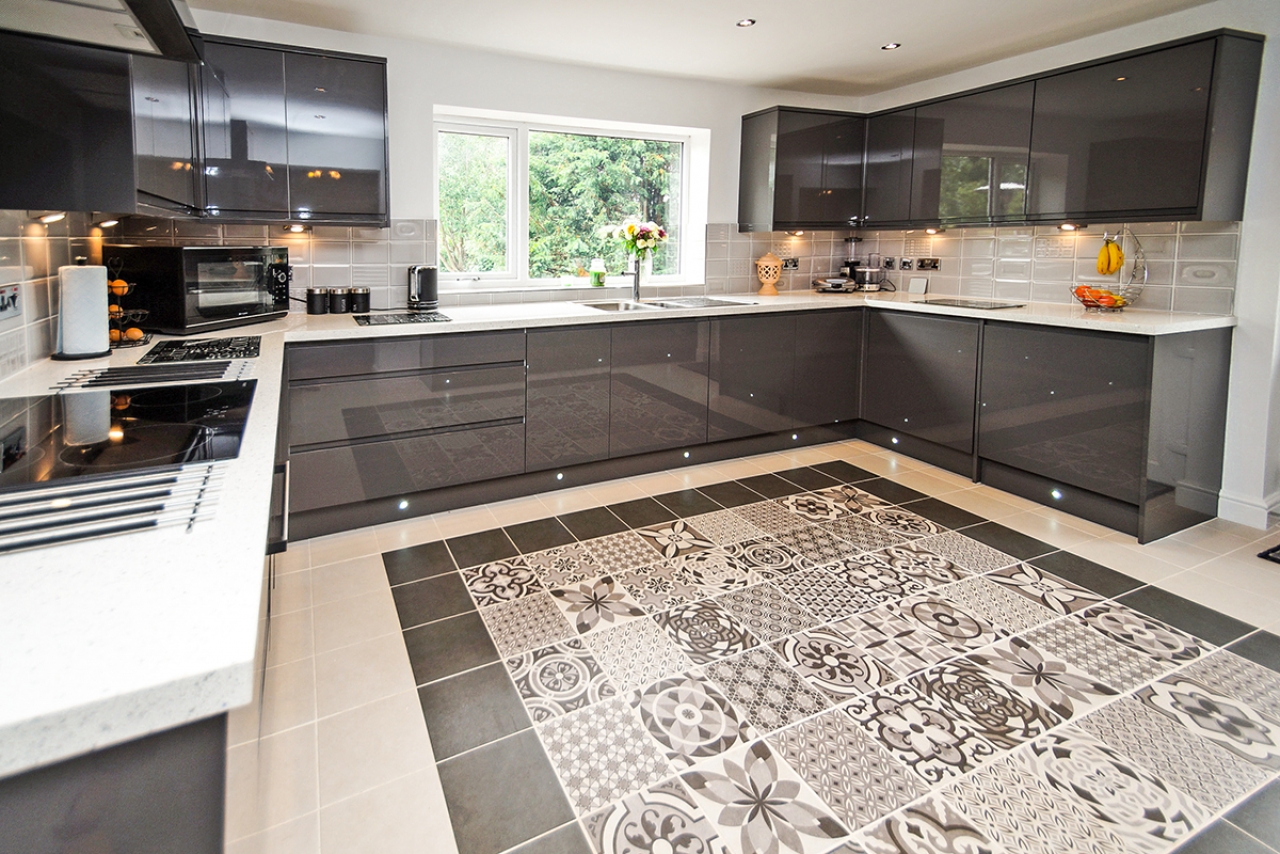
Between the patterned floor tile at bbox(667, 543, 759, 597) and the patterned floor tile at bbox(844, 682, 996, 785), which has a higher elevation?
the patterned floor tile at bbox(667, 543, 759, 597)

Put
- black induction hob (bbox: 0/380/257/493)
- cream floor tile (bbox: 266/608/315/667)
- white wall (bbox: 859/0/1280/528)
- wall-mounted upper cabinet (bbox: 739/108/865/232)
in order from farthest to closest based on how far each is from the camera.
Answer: wall-mounted upper cabinet (bbox: 739/108/865/232), white wall (bbox: 859/0/1280/528), cream floor tile (bbox: 266/608/315/667), black induction hob (bbox: 0/380/257/493)

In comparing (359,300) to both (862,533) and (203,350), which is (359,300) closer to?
(203,350)

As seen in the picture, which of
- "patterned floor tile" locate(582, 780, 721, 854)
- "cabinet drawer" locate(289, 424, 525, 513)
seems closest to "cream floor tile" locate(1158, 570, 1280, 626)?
"patterned floor tile" locate(582, 780, 721, 854)

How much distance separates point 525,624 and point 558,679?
350 millimetres

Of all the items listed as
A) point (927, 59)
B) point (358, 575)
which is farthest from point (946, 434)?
point (358, 575)

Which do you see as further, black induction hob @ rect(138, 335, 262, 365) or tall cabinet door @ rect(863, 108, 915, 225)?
tall cabinet door @ rect(863, 108, 915, 225)

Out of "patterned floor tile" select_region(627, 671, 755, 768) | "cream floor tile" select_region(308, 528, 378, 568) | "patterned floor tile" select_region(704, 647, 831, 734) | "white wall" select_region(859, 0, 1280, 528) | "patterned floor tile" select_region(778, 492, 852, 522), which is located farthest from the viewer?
"patterned floor tile" select_region(778, 492, 852, 522)

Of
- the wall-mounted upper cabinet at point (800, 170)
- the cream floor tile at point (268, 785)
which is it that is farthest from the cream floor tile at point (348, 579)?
the wall-mounted upper cabinet at point (800, 170)

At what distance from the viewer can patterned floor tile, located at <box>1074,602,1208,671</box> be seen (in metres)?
2.34

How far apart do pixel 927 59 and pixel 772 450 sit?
2.39m

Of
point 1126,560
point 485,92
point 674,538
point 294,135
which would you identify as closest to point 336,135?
point 294,135

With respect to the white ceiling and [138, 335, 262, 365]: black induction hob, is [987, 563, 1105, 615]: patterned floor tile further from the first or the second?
[138, 335, 262, 365]: black induction hob

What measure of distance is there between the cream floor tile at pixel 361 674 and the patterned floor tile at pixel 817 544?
5.40 ft

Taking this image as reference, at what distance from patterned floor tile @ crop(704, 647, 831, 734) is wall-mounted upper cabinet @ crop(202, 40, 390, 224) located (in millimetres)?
2608
